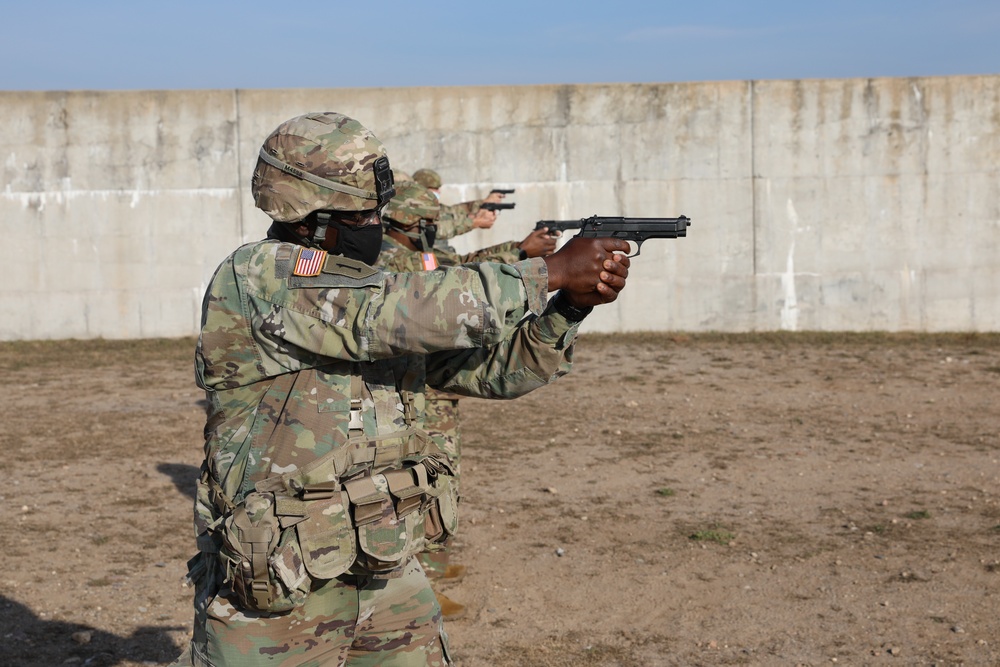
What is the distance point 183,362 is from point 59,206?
328 cm

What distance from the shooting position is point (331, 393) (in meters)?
2.60

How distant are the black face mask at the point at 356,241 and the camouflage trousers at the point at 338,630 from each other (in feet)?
2.52

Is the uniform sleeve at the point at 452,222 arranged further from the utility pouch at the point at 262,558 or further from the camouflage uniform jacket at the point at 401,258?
the utility pouch at the point at 262,558

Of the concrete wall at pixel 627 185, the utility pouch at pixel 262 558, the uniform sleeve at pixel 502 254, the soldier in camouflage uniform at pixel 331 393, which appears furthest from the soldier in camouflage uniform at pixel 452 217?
the utility pouch at pixel 262 558

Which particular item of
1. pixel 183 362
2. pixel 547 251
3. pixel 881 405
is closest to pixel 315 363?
pixel 547 251

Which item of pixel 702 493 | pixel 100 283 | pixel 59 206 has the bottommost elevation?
pixel 702 493

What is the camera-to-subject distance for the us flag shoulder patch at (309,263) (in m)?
2.46

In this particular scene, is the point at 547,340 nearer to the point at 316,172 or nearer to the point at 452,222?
the point at 316,172

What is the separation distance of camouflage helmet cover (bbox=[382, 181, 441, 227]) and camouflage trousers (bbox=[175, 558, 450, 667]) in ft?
9.94

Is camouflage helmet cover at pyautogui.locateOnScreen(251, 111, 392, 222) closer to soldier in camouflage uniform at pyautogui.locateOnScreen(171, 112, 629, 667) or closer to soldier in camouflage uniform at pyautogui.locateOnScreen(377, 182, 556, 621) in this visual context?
soldier in camouflage uniform at pyautogui.locateOnScreen(171, 112, 629, 667)

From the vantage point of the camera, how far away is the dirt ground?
4523mm

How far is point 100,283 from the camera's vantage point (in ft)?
46.0

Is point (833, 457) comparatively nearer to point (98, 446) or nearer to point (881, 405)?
point (881, 405)

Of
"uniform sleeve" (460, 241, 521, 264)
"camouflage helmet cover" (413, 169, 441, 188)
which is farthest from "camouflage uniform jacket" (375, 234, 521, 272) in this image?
"camouflage helmet cover" (413, 169, 441, 188)
